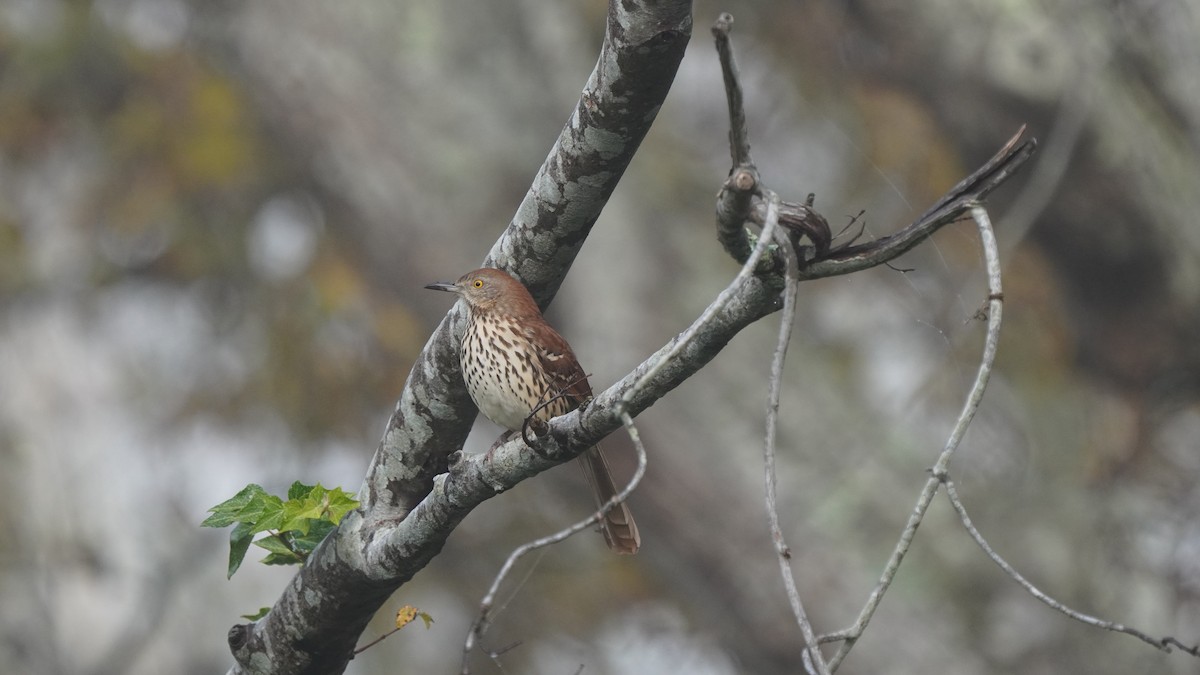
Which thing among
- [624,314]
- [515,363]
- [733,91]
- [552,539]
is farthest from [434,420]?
[624,314]

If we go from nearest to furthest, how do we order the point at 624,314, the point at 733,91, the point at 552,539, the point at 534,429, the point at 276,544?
1. the point at 733,91
2. the point at 552,539
3. the point at 534,429
4. the point at 276,544
5. the point at 624,314

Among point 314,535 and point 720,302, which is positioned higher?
point 314,535

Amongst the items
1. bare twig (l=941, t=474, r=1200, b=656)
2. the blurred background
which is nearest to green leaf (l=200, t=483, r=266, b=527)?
bare twig (l=941, t=474, r=1200, b=656)

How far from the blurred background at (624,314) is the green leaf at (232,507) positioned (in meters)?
5.27

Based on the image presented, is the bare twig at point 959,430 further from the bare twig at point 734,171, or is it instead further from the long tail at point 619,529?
the long tail at point 619,529

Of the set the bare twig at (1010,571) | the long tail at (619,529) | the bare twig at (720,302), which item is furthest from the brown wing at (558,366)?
Answer: the bare twig at (1010,571)

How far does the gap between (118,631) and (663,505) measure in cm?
404

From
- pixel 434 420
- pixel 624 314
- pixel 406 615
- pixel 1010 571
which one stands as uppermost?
pixel 624 314

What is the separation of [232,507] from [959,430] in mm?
1748


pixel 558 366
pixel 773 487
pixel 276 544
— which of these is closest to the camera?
pixel 773 487

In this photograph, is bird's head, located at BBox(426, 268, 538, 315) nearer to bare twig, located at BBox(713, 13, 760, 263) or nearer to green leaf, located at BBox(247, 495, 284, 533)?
green leaf, located at BBox(247, 495, 284, 533)

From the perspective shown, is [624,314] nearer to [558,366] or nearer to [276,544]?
[558,366]

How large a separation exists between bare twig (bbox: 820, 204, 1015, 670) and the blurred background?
5.84m

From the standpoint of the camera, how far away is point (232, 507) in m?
2.98
